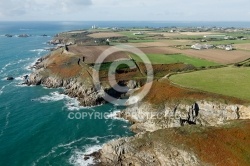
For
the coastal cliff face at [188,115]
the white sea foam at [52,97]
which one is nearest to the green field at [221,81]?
the coastal cliff face at [188,115]

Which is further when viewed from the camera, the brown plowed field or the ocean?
the brown plowed field

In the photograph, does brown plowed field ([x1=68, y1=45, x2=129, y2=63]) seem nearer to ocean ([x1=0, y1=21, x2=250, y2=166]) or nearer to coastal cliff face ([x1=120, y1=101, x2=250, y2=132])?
ocean ([x1=0, y1=21, x2=250, y2=166])

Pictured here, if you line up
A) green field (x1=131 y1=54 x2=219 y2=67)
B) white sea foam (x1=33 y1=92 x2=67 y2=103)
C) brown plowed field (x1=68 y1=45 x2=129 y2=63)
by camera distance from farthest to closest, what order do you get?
brown plowed field (x1=68 y1=45 x2=129 y2=63) → green field (x1=131 y1=54 x2=219 y2=67) → white sea foam (x1=33 y1=92 x2=67 y2=103)

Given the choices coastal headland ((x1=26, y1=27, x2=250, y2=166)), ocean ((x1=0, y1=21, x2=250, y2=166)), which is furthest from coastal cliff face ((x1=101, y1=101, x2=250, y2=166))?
ocean ((x1=0, y1=21, x2=250, y2=166))

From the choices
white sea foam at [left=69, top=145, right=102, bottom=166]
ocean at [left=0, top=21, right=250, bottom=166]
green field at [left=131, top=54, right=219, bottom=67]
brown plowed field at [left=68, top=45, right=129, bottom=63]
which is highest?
brown plowed field at [left=68, top=45, right=129, bottom=63]

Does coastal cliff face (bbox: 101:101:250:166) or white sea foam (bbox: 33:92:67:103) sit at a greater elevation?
coastal cliff face (bbox: 101:101:250:166)

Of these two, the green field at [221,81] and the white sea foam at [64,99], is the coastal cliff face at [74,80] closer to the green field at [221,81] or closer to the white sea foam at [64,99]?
the white sea foam at [64,99]

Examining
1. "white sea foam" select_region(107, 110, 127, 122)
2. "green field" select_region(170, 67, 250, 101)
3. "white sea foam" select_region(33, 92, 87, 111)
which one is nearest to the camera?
"green field" select_region(170, 67, 250, 101)

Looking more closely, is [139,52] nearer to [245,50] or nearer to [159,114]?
[245,50]
